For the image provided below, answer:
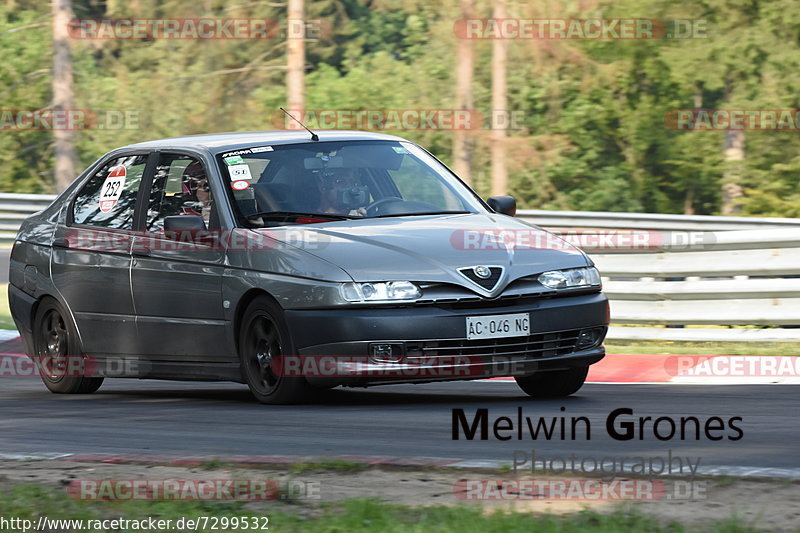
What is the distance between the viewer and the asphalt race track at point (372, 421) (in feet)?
20.3

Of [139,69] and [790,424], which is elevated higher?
[139,69]

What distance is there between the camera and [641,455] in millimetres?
5887

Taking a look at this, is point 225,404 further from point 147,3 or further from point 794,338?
point 147,3

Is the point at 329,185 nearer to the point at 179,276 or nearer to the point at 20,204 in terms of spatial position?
the point at 179,276

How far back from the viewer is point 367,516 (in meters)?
4.66

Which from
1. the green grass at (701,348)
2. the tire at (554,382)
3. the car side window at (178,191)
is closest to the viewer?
the tire at (554,382)

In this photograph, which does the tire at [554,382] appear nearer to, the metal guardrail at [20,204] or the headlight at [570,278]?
the headlight at [570,278]

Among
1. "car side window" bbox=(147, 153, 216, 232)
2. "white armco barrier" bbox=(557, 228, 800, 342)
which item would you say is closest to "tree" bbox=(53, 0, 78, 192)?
"white armco barrier" bbox=(557, 228, 800, 342)

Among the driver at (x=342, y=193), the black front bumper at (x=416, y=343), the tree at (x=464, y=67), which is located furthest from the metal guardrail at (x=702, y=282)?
the tree at (x=464, y=67)

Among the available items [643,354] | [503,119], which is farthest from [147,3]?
[643,354]

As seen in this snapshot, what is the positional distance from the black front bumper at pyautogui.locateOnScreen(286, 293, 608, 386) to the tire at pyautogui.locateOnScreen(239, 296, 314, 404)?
0.43 feet

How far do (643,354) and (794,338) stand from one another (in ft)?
3.88

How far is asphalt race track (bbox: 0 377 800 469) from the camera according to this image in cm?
618

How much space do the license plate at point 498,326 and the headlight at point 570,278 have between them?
0.83ft
